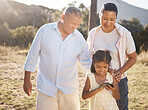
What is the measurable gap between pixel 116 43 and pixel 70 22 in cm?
62

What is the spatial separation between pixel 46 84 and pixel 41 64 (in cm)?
23

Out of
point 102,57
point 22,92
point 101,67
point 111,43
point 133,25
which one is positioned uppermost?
point 133,25

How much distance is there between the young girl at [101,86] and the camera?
207 centimetres

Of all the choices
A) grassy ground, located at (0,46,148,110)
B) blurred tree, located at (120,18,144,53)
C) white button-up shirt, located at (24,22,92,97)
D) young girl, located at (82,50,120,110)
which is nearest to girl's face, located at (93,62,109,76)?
young girl, located at (82,50,120,110)

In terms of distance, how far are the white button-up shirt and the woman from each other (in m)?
0.34

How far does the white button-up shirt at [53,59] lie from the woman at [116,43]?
1.13 feet

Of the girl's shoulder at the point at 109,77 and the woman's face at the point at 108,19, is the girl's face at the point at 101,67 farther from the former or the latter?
the woman's face at the point at 108,19

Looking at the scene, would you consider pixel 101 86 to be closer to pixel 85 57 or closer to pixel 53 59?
pixel 85 57

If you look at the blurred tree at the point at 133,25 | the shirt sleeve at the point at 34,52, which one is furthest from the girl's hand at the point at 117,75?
the blurred tree at the point at 133,25

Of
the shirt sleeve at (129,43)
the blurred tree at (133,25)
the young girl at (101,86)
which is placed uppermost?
the blurred tree at (133,25)

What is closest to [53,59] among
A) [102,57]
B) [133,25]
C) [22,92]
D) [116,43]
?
[102,57]

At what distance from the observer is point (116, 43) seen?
2.26 metres

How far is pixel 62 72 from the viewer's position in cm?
212

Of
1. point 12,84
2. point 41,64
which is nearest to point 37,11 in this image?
point 12,84
